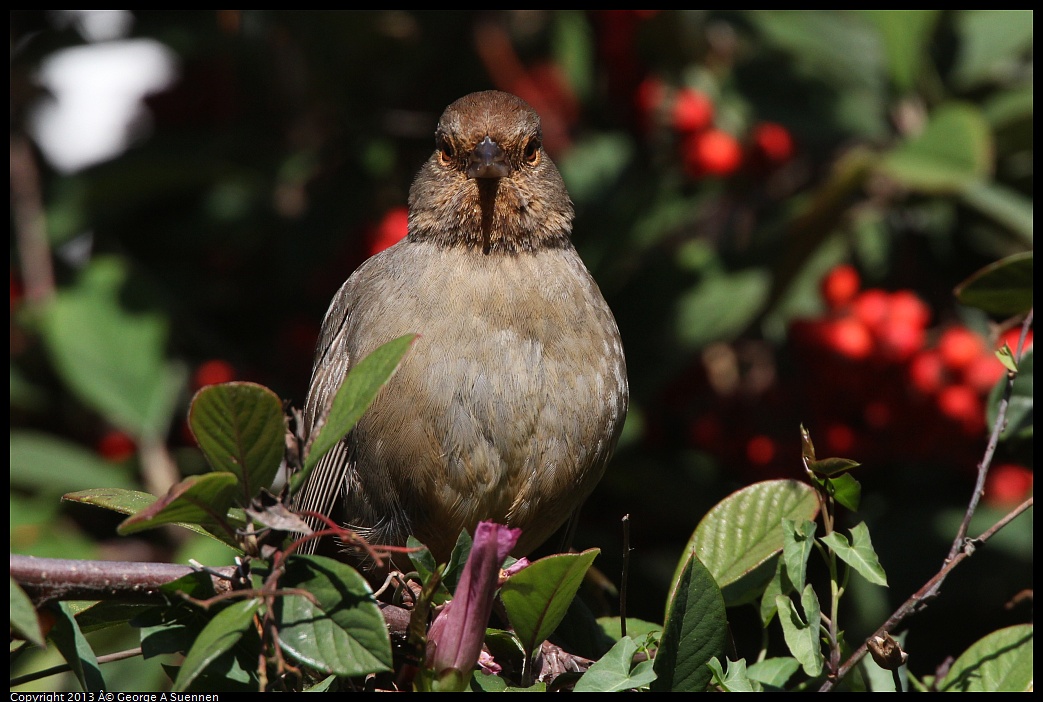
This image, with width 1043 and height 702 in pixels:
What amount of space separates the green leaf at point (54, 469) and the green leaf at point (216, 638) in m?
2.58

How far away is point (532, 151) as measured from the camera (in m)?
3.56

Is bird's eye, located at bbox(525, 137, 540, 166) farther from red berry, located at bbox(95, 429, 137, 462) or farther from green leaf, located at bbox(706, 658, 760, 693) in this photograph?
red berry, located at bbox(95, 429, 137, 462)

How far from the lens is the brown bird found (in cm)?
299

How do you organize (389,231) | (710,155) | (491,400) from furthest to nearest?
(710,155) < (389,231) < (491,400)

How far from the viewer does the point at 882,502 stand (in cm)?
438

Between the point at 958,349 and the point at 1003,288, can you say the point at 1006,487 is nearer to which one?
the point at 958,349

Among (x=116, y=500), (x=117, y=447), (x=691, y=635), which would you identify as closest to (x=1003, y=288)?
(x=691, y=635)

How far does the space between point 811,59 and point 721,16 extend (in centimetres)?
44

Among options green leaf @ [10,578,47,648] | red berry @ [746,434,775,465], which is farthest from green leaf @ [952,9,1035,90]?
green leaf @ [10,578,47,648]

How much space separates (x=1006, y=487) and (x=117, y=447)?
406 centimetres

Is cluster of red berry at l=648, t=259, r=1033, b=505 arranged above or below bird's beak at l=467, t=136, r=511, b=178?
below

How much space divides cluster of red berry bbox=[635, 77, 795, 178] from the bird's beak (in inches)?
60.7

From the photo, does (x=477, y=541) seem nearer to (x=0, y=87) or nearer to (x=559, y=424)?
(x=559, y=424)

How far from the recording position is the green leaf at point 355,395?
1.92 m
